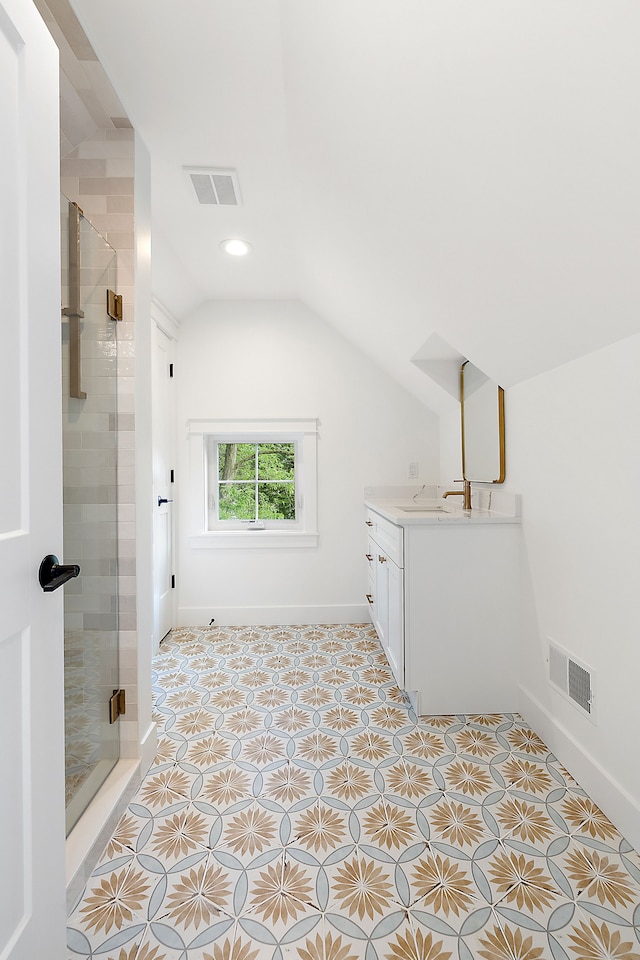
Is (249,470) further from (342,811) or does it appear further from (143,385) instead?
(342,811)

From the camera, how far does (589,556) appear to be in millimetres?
1676

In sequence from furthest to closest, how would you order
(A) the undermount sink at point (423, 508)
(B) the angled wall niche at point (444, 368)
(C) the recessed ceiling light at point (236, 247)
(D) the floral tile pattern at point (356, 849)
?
(A) the undermount sink at point (423, 508), (B) the angled wall niche at point (444, 368), (C) the recessed ceiling light at point (236, 247), (D) the floral tile pattern at point (356, 849)

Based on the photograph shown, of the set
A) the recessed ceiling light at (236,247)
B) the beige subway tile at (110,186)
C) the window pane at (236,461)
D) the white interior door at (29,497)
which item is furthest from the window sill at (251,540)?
the white interior door at (29,497)

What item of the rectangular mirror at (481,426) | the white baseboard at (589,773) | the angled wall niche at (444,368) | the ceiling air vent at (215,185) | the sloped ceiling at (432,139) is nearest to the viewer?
→ the sloped ceiling at (432,139)

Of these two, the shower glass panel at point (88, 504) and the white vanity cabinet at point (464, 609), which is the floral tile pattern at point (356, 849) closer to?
the white vanity cabinet at point (464, 609)

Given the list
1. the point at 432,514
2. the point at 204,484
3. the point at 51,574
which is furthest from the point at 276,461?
the point at 51,574

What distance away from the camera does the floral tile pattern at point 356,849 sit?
1.16 m

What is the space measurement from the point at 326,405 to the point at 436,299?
1.52 m

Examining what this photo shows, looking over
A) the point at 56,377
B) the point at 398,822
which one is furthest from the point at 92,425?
the point at 398,822

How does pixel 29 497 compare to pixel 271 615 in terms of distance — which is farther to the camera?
pixel 271 615

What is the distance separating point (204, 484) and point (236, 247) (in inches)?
63.8

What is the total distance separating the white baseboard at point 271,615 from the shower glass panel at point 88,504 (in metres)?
1.76

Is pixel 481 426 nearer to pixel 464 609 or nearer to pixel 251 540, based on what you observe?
pixel 464 609

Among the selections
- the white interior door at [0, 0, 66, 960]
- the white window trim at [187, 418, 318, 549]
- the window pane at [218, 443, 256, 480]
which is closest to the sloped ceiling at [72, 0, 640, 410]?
the white interior door at [0, 0, 66, 960]
